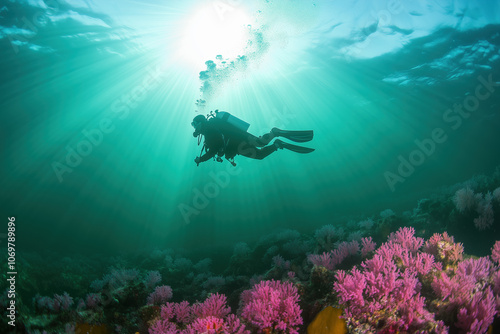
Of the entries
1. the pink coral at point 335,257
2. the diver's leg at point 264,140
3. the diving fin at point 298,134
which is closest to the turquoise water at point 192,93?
the diving fin at point 298,134

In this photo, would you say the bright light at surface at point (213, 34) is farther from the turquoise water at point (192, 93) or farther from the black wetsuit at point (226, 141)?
the black wetsuit at point (226, 141)

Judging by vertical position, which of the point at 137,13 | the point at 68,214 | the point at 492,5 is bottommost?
the point at 68,214

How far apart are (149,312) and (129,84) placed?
22.7 m

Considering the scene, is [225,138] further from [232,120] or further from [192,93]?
[192,93]

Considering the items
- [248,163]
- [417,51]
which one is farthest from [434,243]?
[248,163]

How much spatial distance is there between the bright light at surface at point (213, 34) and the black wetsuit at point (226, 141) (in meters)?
11.4

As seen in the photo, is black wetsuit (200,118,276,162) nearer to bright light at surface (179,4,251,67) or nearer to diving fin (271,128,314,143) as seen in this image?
diving fin (271,128,314,143)

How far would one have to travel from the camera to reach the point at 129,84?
21422 mm

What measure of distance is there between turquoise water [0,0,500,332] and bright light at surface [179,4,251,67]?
4.6 inches

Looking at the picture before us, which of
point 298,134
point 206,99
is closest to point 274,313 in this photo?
point 298,134

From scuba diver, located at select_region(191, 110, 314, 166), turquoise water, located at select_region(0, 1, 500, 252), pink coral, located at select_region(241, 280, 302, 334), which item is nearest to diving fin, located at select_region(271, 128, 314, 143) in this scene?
scuba diver, located at select_region(191, 110, 314, 166)

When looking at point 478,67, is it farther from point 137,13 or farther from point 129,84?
point 129,84

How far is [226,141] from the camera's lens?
7.64 m

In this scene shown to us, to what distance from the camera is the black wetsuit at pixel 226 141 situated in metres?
7.50
